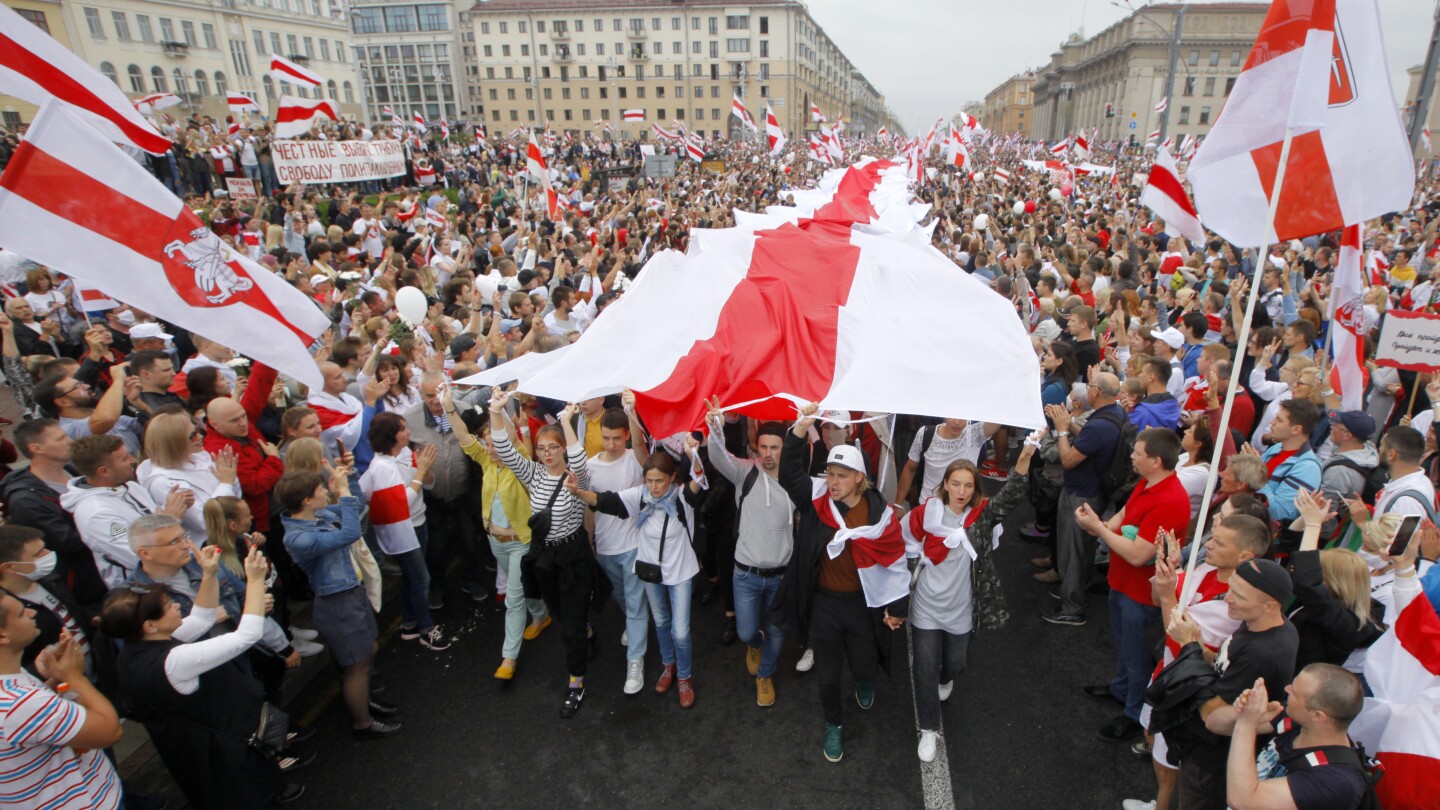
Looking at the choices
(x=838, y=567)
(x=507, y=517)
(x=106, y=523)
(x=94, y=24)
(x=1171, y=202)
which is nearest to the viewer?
(x=106, y=523)

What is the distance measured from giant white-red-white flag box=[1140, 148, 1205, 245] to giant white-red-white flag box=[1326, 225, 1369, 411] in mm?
1394

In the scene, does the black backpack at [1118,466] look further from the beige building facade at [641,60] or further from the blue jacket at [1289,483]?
the beige building facade at [641,60]

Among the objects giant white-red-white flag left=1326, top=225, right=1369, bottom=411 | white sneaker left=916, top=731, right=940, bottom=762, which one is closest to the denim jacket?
white sneaker left=916, top=731, right=940, bottom=762

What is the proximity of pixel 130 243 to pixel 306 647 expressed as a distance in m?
2.38

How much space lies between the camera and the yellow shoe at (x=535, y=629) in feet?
16.6

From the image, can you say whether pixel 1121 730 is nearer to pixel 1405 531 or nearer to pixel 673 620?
pixel 1405 531

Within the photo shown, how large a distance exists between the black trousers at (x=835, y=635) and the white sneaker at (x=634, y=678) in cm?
115

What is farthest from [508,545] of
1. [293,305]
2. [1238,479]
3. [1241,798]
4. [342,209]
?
[342,209]

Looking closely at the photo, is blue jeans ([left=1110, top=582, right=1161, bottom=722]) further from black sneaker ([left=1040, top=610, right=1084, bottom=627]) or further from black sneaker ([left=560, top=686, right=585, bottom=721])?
black sneaker ([left=560, top=686, right=585, bottom=721])

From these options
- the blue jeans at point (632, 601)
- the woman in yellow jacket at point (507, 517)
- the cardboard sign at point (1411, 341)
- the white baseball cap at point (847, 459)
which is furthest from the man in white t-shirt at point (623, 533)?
the cardboard sign at point (1411, 341)

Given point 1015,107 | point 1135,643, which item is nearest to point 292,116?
point 1135,643

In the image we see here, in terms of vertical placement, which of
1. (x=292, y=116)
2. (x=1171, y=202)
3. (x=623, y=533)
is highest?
(x=292, y=116)

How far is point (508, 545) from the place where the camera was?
462 centimetres

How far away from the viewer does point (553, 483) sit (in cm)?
422
